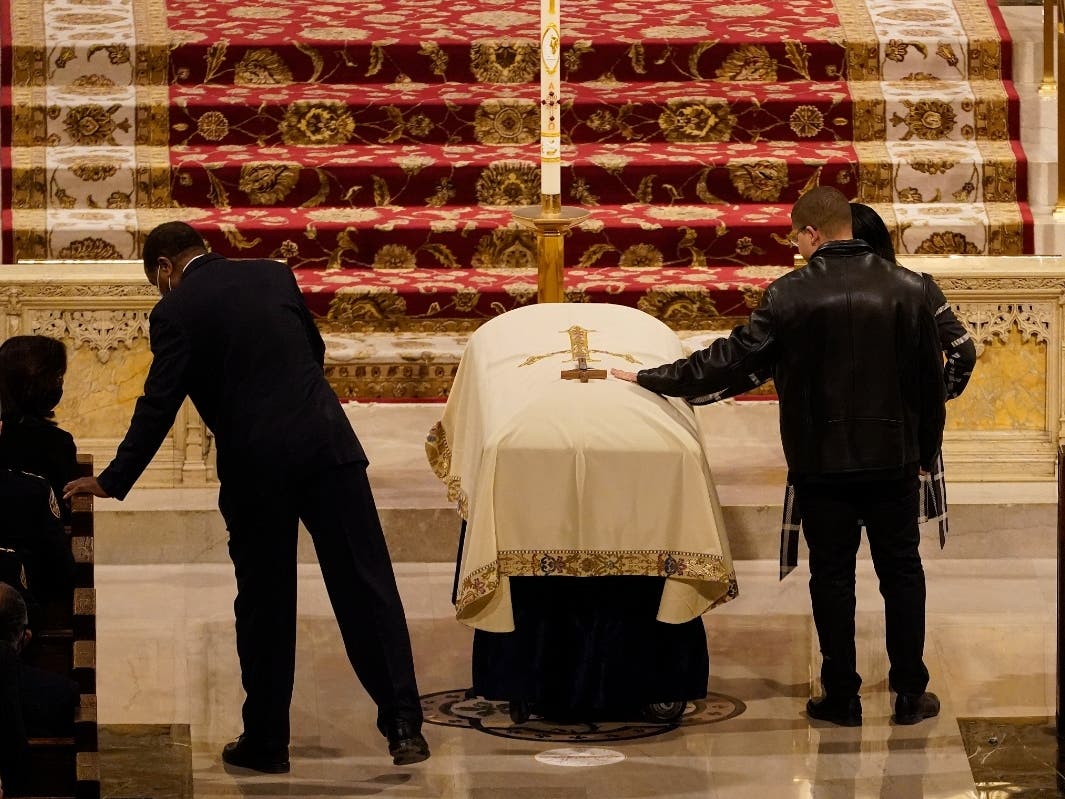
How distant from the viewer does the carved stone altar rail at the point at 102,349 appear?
27.1 ft

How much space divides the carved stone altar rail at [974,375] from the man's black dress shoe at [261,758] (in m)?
2.27

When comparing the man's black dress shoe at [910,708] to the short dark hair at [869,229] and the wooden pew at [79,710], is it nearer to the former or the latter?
the short dark hair at [869,229]

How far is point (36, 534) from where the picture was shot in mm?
5500

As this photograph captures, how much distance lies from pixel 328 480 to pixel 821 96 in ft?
16.7

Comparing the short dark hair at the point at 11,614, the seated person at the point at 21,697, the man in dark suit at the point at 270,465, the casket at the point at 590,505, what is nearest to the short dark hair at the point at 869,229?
the casket at the point at 590,505

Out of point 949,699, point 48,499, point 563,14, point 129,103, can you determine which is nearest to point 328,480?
point 48,499

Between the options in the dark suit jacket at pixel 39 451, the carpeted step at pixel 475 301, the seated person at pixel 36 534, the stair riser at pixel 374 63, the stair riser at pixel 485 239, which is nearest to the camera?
the seated person at pixel 36 534

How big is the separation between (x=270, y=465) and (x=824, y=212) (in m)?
1.64

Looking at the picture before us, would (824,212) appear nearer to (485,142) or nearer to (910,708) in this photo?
(910,708)

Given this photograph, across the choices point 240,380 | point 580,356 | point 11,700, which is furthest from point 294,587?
point 11,700

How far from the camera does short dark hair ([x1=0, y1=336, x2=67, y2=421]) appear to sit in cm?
576

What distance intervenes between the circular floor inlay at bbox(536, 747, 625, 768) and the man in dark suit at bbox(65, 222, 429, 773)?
1.11ft

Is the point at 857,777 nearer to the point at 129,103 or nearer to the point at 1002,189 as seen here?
the point at 1002,189

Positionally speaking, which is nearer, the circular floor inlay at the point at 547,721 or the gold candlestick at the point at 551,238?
the circular floor inlay at the point at 547,721
